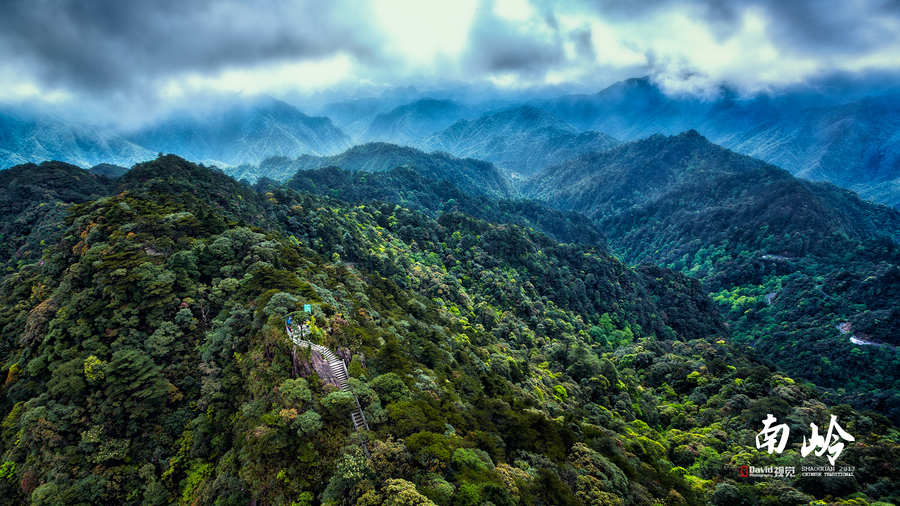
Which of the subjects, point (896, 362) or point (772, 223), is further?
point (772, 223)

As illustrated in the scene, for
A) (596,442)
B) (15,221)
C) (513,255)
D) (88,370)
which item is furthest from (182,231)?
(513,255)

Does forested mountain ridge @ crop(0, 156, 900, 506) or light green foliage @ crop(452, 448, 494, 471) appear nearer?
light green foliage @ crop(452, 448, 494, 471)

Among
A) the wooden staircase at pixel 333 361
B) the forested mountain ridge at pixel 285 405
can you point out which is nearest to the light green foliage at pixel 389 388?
the forested mountain ridge at pixel 285 405

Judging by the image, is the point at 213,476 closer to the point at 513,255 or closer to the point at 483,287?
the point at 483,287

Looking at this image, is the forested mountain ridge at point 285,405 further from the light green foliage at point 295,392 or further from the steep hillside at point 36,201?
the steep hillside at point 36,201

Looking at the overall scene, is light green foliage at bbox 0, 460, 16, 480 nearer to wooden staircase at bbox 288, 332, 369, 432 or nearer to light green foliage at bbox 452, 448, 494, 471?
wooden staircase at bbox 288, 332, 369, 432

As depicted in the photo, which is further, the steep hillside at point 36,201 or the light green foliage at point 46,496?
the steep hillside at point 36,201

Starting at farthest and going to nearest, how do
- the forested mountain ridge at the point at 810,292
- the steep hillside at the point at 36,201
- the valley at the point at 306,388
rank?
1. the forested mountain ridge at the point at 810,292
2. the steep hillside at the point at 36,201
3. the valley at the point at 306,388
